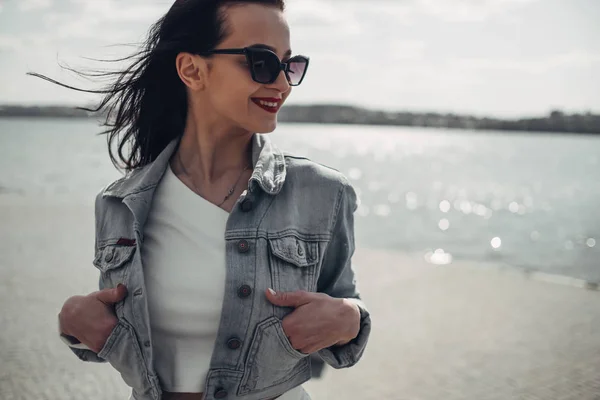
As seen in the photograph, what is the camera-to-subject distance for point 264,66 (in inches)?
63.8

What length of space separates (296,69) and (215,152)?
0.37 metres

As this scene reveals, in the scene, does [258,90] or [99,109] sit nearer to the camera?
[258,90]

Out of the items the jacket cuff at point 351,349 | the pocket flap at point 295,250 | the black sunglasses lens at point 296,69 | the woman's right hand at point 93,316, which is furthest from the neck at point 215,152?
the jacket cuff at point 351,349

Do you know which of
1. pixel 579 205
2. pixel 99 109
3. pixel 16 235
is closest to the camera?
pixel 99 109

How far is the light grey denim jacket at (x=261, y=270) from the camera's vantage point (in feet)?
5.23

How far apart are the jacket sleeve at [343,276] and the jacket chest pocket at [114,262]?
22.2 inches

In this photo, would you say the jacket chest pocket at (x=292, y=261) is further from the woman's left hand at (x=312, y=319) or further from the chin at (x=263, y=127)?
the chin at (x=263, y=127)

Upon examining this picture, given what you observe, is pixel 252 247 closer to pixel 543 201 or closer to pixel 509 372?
pixel 509 372

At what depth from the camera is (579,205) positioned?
1140 inches

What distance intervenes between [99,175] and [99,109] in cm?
3271

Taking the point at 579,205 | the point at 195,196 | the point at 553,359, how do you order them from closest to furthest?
the point at 195,196
the point at 553,359
the point at 579,205

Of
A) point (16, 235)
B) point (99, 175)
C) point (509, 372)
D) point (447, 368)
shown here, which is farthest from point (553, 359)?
point (99, 175)

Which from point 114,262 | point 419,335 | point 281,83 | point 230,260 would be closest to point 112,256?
point 114,262

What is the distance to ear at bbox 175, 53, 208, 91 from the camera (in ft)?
5.69
